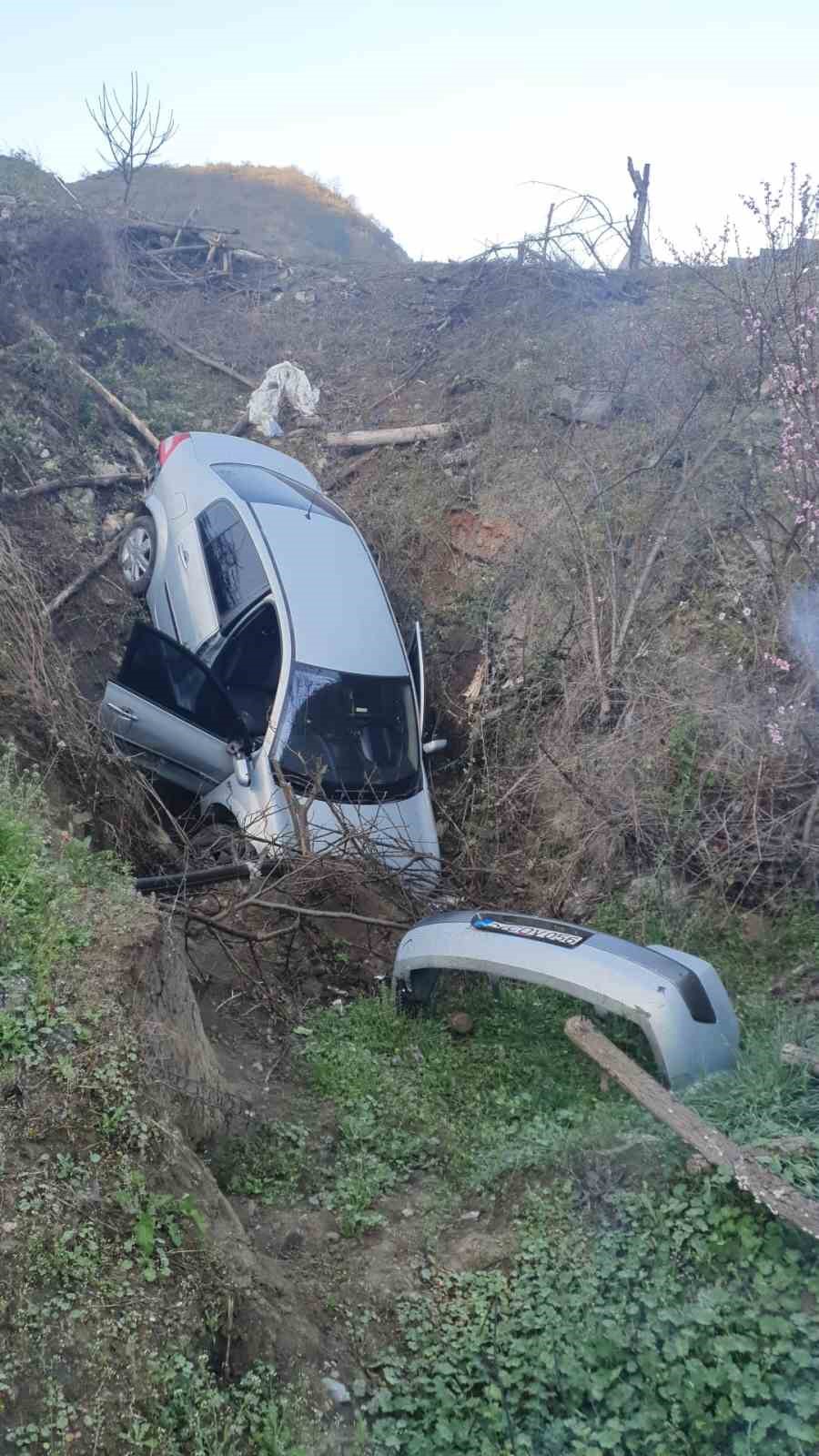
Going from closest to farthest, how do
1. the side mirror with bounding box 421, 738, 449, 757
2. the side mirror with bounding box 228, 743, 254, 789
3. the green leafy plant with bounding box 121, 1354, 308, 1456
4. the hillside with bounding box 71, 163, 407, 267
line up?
the green leafy plant with bounding box 121, 1354, 308, 1456 < the side mirror with bounding box 228, 743, 254, 789 < the side mirror with bounding box 421, 738, 449, 757 < the hillside with bounding box 71, 163, 407, 267

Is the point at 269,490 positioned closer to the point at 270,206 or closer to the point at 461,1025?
the point at 461,1025

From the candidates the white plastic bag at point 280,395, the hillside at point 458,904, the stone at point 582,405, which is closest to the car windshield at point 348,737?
the hillside at point 458,904

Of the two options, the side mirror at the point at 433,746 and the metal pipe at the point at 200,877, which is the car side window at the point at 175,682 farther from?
the side mirror at the point at 433,746

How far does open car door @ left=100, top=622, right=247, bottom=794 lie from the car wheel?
2.18m

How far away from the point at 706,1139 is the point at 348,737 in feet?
14.1

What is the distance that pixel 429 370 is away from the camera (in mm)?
14445

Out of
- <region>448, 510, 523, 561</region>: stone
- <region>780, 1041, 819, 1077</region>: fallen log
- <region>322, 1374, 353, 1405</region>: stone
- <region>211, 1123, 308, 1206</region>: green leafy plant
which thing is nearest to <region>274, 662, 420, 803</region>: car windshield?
<region>211, 1123, 308, 1206</region>: green leafy plant

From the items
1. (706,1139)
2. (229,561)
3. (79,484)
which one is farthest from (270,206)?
(706,1139)

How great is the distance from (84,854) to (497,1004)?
2461 mm

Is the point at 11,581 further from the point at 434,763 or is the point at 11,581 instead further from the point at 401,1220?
the point at 401,1220

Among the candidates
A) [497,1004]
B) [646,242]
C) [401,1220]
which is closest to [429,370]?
[646,242]

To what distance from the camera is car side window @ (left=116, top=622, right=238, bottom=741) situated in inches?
285

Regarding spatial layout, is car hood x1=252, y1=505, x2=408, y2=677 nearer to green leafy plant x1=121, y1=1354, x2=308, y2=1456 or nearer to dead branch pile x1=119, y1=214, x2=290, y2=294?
green leafy plant x1=121, y1=1354, x2=308, y2=1456

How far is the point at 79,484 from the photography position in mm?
11211
